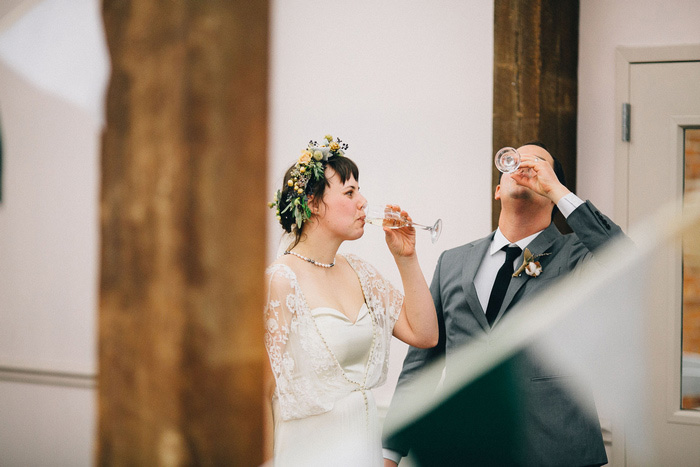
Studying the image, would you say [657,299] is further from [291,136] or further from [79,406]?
[79,406]

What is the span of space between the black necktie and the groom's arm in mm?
179

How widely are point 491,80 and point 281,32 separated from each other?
109 cm

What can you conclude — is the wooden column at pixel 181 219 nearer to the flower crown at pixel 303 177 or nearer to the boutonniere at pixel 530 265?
the flower crown at pixel 303 177

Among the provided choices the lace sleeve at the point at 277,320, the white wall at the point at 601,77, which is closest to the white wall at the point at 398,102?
the white wall at the point at 601,77

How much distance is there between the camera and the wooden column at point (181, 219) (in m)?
0.29

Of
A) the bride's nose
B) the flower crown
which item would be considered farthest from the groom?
the flower crown

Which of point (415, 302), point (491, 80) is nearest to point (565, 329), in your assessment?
point (415, 302)

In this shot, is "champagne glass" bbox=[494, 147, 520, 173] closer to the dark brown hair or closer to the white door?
the dark brown hair

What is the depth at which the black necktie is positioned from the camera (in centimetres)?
189

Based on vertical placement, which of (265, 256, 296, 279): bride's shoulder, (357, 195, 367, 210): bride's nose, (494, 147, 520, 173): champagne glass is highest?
(494, 147, 520, 173): champagne glass

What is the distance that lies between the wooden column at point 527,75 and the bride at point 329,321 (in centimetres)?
77

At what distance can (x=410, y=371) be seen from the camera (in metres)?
2.02

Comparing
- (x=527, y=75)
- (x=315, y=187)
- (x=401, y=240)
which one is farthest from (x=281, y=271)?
(x=527, y=75)

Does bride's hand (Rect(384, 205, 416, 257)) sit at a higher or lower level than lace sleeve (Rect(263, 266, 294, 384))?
higher
